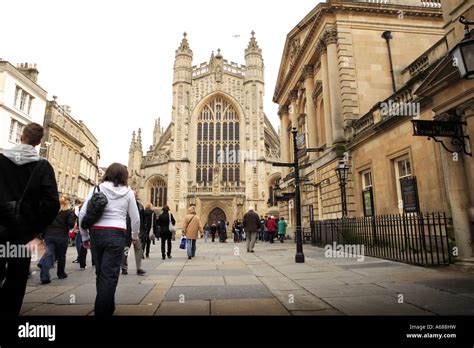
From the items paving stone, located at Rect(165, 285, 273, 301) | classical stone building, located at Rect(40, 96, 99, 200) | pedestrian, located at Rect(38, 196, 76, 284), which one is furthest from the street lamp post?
classical stone building, located at Rect(40, 96, 99, 200)

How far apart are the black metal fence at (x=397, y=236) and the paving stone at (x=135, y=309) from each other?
5827 millimetres

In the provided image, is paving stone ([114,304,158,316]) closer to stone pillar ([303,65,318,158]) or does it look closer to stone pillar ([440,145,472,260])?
stone pillar ([440,145,472,260])

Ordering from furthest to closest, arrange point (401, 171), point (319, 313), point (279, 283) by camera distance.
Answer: point (401, 171)
point (279, 283)
point (319, 313)

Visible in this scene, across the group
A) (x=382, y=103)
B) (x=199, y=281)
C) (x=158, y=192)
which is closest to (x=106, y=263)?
(x=199, y=281)

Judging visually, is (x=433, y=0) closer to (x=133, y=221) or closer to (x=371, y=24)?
(x=371, y=24)

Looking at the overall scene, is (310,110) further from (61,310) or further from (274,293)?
(61,310)

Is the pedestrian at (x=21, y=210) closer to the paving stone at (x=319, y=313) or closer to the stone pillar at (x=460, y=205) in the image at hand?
the paving stone at (x=319, y=313)

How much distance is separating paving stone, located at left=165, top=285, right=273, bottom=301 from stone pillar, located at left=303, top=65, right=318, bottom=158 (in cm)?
1408

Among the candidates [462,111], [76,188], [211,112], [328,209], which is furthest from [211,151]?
[462,111]

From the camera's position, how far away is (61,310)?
11.6ft

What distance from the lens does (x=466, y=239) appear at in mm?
6039

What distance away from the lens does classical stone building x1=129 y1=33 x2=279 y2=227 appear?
36344 millimetres

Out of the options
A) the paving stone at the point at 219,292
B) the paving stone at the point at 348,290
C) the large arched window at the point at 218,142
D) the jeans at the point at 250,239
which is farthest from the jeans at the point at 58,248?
the large arched window at the point at 218,142

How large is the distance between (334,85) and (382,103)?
3820mm
